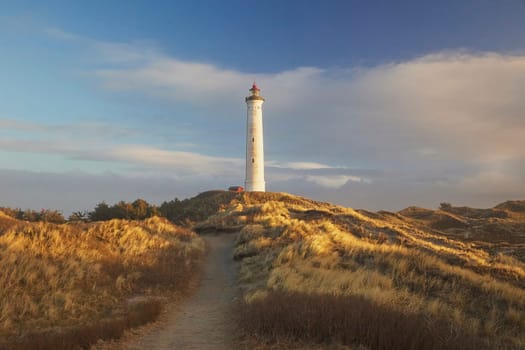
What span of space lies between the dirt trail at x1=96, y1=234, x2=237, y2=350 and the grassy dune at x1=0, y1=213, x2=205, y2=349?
1.84ft

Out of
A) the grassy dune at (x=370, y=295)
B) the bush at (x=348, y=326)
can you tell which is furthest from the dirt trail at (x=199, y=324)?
the bush at (x=348, y=326)

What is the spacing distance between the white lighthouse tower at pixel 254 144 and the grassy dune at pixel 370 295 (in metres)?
29.7

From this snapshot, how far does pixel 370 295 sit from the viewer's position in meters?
10.6

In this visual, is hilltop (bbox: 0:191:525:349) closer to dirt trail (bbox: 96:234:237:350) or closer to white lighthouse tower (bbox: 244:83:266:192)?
dirt trail (bbox: 96:234:237:350)

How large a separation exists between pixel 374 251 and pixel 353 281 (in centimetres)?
621

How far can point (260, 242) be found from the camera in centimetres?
2016

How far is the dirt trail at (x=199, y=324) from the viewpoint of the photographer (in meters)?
8.25

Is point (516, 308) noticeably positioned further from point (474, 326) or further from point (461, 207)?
point (461, 207)

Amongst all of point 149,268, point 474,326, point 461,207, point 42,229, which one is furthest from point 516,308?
point 461,207

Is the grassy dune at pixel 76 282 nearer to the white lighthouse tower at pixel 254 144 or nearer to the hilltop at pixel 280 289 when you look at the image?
the hilltop at pixel 280 289

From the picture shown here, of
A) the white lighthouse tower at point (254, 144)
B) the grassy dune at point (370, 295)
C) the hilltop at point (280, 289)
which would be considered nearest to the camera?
the grassy dune at point (370, 295)

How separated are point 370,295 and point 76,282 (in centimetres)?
924

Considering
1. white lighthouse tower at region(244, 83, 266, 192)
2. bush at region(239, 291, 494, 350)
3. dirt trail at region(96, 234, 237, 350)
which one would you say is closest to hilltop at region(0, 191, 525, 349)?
bush at region(239, 291, 494, 350)

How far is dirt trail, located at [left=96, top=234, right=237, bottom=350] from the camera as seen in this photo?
8.25 m
